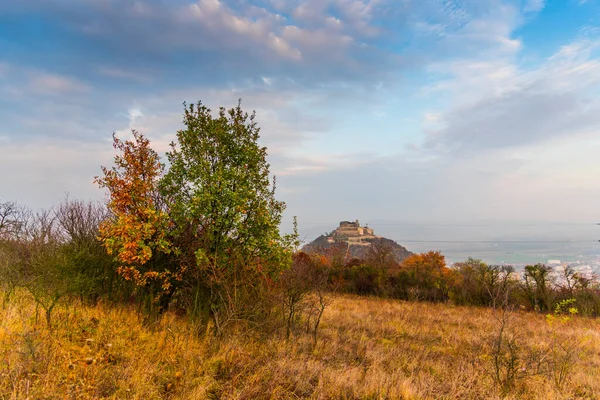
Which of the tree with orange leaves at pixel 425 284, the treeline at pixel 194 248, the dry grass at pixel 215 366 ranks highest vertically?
the treeline at pixel 194 248

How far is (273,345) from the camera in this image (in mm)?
9984

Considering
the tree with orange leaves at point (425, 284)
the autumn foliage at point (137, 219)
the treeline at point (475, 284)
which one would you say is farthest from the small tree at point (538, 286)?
the autumn foliage at point (137, 219)

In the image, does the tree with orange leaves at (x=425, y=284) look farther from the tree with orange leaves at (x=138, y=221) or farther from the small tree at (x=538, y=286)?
the tree with orange leaves at (x=138, y=221)

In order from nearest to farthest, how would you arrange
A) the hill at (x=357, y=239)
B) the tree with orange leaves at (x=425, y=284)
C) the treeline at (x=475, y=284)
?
the treeline at (x=475, y=284) → the tree with orange leaves at (x=425, y=284) → the hill at (x=357, y=239)

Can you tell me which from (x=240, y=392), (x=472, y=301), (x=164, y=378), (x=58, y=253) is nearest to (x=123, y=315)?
(x=58, y=253)

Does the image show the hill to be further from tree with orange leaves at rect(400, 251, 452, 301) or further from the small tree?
the small tree

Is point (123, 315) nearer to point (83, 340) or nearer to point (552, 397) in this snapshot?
point (83, 340)

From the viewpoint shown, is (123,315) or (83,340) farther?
(123,315)

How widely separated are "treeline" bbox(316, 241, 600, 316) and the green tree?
11972 mm

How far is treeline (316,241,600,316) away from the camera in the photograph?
25.4 meters

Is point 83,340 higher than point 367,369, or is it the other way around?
point 83,340

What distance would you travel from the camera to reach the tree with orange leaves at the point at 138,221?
9.24 m

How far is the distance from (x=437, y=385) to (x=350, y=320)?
9.55 metres

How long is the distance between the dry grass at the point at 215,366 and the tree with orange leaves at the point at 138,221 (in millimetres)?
1626
